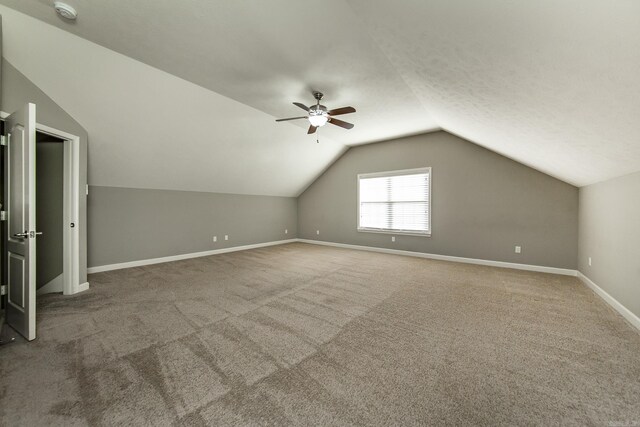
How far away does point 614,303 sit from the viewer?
2.82 meters

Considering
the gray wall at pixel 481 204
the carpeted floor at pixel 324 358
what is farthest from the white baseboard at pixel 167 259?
the gray wall at pixel 481 204

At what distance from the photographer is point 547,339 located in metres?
2.17

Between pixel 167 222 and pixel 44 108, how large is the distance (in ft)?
9.04

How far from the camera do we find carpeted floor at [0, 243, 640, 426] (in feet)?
4.59

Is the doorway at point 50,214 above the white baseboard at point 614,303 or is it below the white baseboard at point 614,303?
above

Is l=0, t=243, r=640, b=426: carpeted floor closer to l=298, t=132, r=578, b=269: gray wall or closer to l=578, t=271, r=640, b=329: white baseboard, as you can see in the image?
l=578, t=271, r=640, b=329: white baseboard

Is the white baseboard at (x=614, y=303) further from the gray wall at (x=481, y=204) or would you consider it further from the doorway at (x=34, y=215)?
the doorway at (x=34, y=215)

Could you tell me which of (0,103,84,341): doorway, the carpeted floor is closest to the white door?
(0,103,84,341): doorway

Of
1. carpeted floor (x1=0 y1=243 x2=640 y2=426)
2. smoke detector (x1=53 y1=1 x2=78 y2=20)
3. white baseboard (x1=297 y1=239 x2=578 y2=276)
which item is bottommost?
carpeted floor (x1=0 y1=243 x2=640 y2=426)

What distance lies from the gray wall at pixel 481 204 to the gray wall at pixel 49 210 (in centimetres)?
578

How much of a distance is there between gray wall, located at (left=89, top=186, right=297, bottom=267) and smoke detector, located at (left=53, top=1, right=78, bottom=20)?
3049 mm

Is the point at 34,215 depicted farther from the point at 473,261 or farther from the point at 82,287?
the point at 473,261

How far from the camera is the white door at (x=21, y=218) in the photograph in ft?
6.74

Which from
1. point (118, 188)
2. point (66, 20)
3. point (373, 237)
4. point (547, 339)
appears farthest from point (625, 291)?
point (118, 188)
